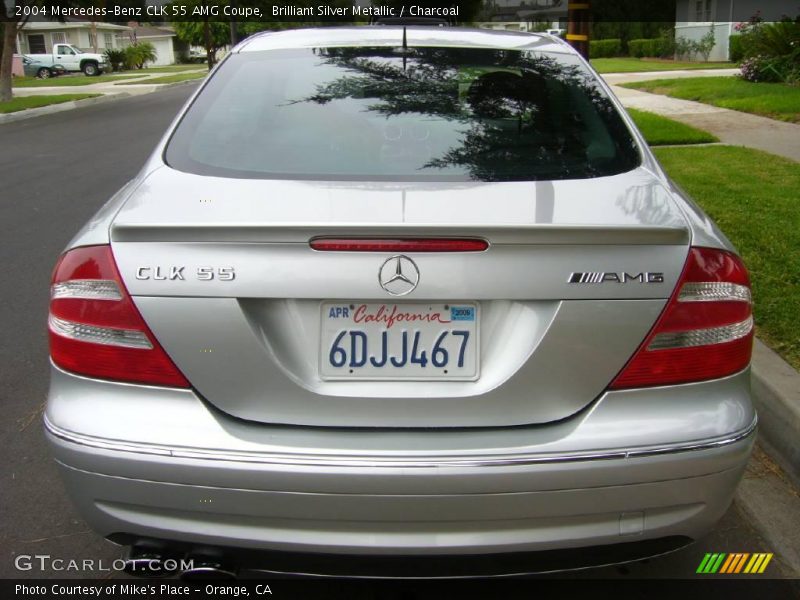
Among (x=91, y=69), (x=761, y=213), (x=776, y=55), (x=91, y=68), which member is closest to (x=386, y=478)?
(x=761, y=213)

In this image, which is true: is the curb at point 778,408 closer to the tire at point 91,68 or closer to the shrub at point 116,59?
the tire at point 91,68

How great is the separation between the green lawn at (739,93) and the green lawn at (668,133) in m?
1.95

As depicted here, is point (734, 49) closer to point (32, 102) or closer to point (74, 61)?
point (32, 102)

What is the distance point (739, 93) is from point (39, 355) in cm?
1440

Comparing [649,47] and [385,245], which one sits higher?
[649,47]

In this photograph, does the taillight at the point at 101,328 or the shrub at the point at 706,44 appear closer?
the taillight at the point at 101,328

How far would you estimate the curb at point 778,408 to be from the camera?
3314 millimetres

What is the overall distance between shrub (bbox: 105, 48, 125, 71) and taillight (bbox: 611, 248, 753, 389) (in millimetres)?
50937

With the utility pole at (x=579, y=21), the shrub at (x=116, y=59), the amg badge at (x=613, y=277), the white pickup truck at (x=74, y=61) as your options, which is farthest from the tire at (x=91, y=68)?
the amg badge at (x=613, y=277)

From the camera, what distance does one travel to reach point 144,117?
1852 cm

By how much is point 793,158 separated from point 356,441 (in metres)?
8.61

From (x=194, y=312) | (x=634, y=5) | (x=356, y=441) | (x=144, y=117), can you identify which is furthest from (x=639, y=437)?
(x=634, y=5)

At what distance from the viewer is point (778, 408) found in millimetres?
3490

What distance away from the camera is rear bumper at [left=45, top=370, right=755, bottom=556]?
195 cm
